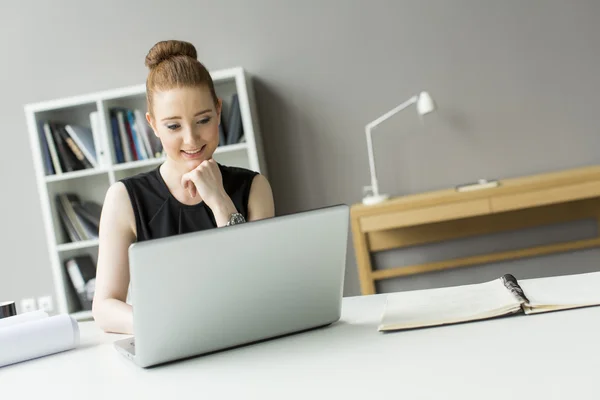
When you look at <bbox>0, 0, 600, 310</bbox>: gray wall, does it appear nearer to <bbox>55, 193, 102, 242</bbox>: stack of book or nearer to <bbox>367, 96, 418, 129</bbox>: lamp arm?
<bbox>367, 96, 418, 129</bbox>: lamp arm

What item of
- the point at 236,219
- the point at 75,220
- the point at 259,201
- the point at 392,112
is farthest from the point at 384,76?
the point at 236,219

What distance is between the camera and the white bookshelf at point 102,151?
3.95 m

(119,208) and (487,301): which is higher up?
(119,208)

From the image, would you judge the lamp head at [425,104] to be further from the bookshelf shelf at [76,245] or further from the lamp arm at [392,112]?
the bookshelf shelf at [76,245]

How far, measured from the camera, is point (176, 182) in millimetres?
2205

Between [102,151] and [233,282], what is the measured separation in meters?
3.01

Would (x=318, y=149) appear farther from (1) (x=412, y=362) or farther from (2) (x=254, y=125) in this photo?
(1) (x=412, y=362)

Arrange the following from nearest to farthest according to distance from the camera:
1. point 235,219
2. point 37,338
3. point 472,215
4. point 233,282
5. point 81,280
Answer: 1. point 233,282
2. point 37,338
3. point 235,219
4. point 472,215
5. point 81,280

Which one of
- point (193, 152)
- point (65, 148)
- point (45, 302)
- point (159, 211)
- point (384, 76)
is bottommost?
point (45, 302)

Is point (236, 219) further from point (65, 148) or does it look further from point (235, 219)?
point (65, 148)

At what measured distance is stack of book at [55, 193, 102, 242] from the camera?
415 centimetres

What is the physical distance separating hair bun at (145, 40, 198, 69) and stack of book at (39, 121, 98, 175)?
2.11 m

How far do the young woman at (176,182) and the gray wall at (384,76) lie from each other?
200 centimetres

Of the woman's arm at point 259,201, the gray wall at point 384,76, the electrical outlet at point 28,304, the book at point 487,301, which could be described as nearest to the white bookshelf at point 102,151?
the gray wall at point 384,76
